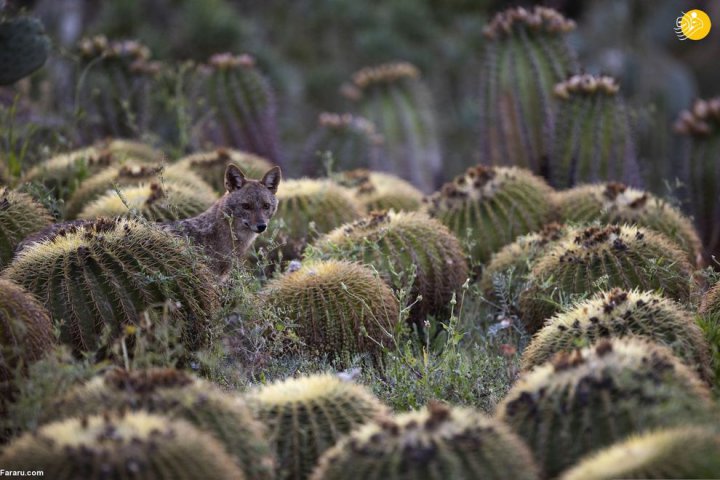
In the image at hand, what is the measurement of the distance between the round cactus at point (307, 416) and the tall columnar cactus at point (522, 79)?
5.96 m

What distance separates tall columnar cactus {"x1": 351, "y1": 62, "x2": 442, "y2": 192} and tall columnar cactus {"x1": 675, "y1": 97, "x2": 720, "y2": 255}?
3.57 m

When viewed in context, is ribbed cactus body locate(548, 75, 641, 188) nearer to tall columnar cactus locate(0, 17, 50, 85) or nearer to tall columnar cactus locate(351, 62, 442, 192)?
tall columnar cactus locate(351, 62, 442, 192)

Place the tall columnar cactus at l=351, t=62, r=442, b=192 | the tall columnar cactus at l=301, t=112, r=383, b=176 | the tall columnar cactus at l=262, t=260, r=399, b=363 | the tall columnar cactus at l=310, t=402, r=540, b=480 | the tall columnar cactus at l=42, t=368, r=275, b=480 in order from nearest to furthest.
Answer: the tall columnar cactus at l=310, t=402, r=540, b=480 → the tall columnar cactus at l=42, t=368, r=275, b=480 → the tall columnar cactus at l=262, t=260, r=399, b=363 → the tall columnar cactus at l=301, t=112, r=383, b=176 → the tall columnar cactus at l=351, t=62, r=442, b=192

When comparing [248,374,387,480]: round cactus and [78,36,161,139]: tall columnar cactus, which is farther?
[78,36,161,139]: tall columnar cactus

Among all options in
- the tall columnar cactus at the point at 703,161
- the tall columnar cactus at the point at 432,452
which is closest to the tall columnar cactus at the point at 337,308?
the tall columnar cactus at the point at 432,452

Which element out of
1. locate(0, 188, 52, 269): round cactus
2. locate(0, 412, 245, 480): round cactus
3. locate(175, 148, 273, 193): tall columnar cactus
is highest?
locate(175, 148, 273, 193): tall columnar cactus

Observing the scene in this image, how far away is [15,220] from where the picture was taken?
6184mm

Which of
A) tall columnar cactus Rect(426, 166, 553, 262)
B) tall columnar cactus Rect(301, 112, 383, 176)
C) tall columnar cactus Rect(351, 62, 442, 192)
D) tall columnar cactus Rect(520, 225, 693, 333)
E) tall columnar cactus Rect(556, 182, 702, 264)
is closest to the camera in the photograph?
tall columnar cactus Rect(520, 225, 693, 333)

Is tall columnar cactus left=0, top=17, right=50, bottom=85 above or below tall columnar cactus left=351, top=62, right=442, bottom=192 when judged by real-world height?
above

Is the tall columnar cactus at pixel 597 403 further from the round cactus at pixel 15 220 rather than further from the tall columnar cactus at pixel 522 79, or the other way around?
the tall columnar cactus at pixel 522 79

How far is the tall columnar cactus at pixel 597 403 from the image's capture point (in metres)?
3.85

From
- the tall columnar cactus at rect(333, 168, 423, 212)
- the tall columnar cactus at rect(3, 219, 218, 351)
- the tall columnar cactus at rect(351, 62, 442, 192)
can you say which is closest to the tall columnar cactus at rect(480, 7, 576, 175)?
the tall columnar cactus at rect(333, 168, 423, 212)

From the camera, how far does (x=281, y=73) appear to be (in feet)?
55.2

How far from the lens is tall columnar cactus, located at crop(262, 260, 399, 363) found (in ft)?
18.6
